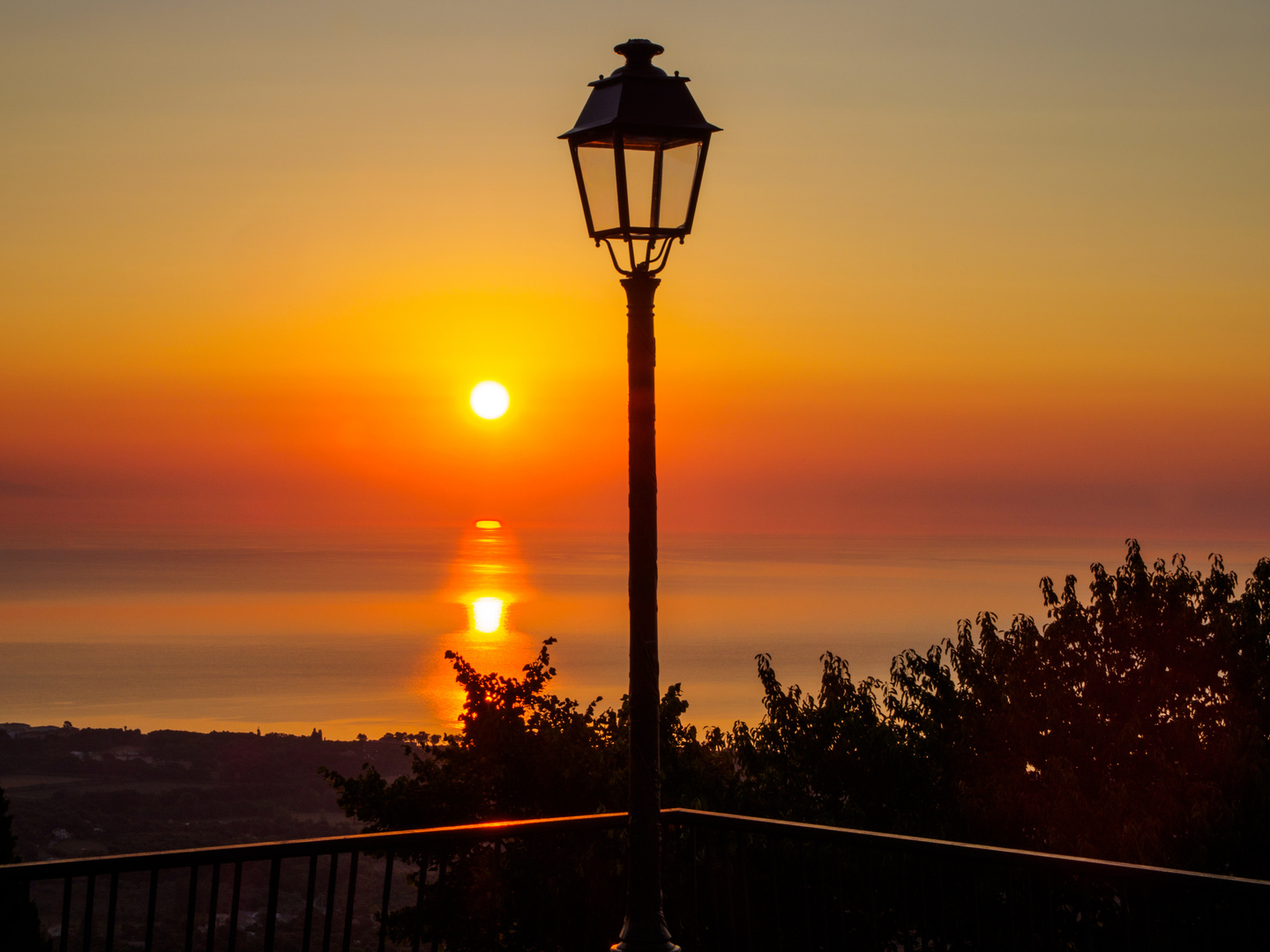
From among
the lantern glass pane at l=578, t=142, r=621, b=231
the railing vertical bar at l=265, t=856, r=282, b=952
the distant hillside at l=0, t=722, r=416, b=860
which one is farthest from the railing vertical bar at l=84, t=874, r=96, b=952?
the distant hillside at l=0, t=722, r=416, b=860

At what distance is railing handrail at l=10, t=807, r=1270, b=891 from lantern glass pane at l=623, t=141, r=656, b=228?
7.02ft

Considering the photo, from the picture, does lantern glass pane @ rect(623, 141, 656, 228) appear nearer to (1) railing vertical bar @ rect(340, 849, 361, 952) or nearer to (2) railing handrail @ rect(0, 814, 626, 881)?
(2) railing handrail @ rect(0, 814, 626, 881)

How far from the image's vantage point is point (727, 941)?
5117mm

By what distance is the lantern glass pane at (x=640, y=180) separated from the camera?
369cm

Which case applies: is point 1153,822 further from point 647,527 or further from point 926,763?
point 647,527

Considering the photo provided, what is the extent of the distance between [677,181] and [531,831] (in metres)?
2.43

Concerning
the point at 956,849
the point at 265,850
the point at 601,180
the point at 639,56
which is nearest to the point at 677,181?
the point at 601,180

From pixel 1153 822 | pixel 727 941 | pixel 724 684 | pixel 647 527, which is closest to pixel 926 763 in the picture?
pixel 1153 822

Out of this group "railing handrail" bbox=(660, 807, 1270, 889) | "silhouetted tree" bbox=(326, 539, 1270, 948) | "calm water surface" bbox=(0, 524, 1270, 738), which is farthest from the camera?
"calm water surface" bbox=(0, 524, 1270, 738)

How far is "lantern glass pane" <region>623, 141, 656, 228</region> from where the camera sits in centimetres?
369

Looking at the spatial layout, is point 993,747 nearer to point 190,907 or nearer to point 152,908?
point 190,907

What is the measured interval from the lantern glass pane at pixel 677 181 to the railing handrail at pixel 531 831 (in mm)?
2101

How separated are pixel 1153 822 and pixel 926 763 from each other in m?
4.59

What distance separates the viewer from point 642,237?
3758 millimetres
